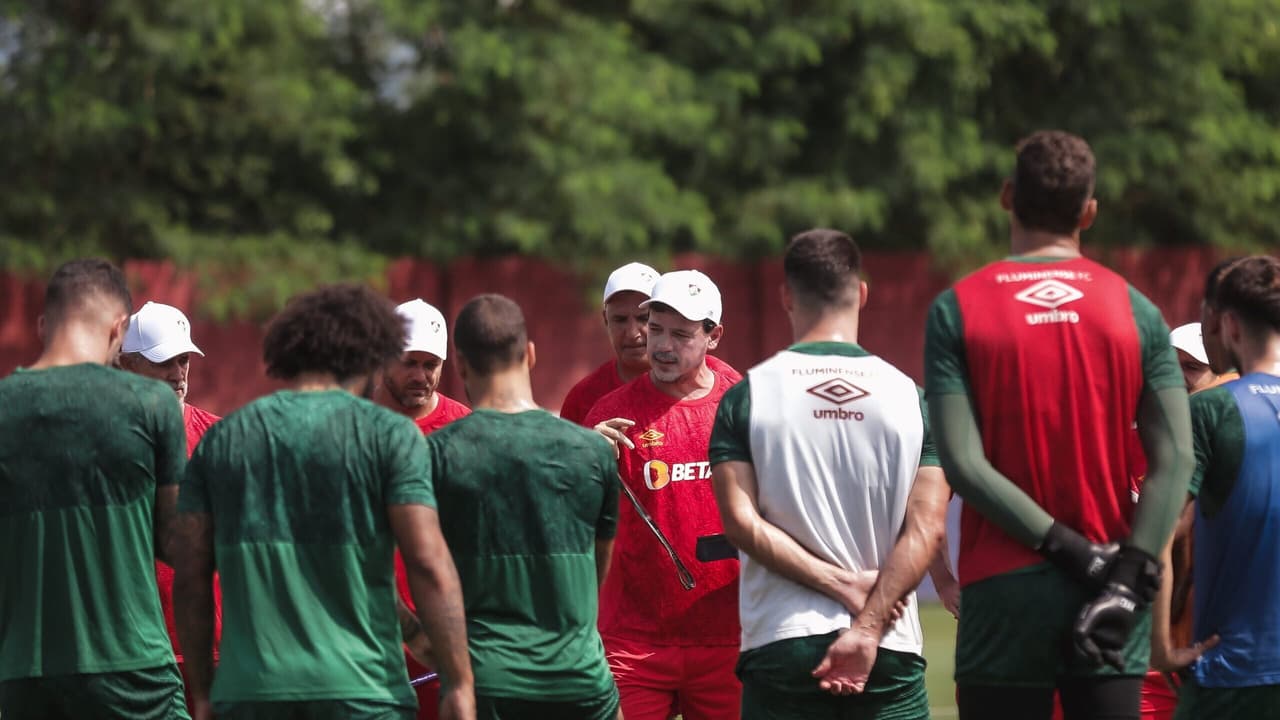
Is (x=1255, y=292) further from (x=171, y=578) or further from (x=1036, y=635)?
(x=171, y=578)

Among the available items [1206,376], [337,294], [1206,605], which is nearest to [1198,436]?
[1206,605]

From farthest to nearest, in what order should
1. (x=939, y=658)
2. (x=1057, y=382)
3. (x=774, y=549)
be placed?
(x=939, y=658)
(x=774, y=549)
(x=1057, y=382)

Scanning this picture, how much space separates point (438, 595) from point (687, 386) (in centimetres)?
241

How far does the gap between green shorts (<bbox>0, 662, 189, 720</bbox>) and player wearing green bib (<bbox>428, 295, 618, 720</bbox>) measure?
1107 millimetres

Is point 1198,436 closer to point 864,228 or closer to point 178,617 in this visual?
point 178,617

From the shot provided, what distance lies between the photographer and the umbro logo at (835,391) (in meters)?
5.06

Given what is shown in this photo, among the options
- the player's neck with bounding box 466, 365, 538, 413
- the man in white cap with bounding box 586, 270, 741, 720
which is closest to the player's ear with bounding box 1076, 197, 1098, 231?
the player's neck with bounding box 466, 365, 538, 413

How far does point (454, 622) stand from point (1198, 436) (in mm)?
2273

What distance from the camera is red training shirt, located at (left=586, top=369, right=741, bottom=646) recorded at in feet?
22.1

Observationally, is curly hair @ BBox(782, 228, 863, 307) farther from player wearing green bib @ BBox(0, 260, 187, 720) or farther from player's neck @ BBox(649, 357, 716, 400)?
player wearing green bib @ BBox(0, 260, 187, 720)

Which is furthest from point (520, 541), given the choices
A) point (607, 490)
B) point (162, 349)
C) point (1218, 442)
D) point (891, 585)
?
point (162, 349)

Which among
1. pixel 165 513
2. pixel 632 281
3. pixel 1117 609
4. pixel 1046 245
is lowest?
pixel 1117 609

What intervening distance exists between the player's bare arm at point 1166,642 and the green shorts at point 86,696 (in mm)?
3029

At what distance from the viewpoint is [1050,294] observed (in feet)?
15.4
